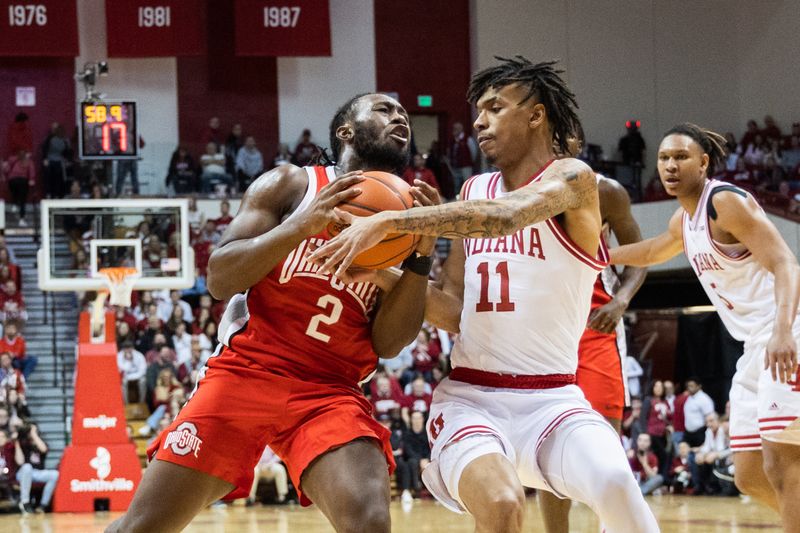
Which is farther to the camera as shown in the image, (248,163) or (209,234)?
(248,163)

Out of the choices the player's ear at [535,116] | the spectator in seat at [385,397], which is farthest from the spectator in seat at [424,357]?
the player's ear at [535,116]

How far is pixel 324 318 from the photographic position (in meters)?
4.60

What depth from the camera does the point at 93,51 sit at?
23953 millimetres

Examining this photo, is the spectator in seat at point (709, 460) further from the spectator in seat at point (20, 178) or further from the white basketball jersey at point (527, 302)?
the spectator in seat at point (20, 178)

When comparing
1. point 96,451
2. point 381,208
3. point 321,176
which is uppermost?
point 321,176

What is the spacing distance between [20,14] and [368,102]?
20.3m

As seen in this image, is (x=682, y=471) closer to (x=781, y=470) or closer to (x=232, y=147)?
(x=781, y=470)

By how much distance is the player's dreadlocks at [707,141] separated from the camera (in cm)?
591

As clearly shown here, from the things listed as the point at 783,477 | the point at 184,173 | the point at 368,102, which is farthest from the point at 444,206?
the point at 184,173

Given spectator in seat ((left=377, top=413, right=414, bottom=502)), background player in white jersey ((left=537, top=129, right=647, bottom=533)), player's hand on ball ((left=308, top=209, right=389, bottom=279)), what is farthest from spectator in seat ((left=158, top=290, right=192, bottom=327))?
player's hand on ball ((left=308, top=209, right=389, bottom=279))

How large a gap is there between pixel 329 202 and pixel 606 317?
230cm

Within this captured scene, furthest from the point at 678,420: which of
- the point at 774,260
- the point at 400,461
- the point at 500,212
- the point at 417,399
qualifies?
the point at 500,212

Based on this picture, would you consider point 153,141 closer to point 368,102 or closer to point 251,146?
point 251,146

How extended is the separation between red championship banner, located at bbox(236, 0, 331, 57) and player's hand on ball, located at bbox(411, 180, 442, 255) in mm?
20317
